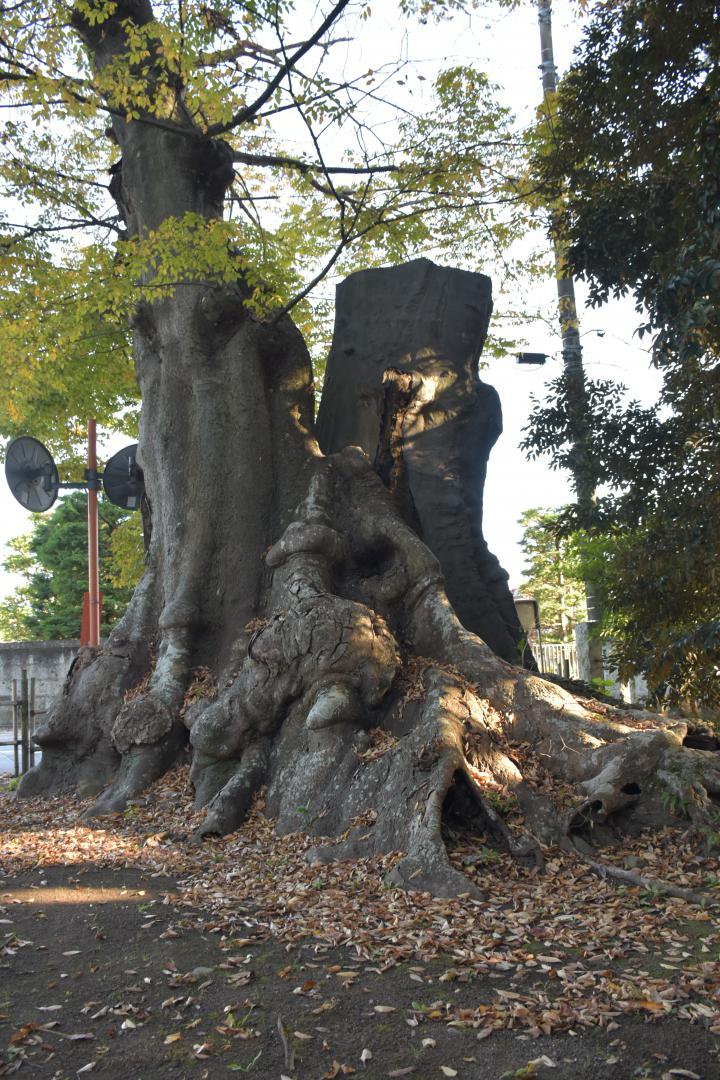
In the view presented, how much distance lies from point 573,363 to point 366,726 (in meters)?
7.11

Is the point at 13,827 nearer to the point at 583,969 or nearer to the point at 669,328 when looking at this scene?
the point at 583,969

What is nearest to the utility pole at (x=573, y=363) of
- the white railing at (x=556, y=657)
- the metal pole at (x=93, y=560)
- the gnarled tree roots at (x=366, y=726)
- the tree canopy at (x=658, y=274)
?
the tree canopy at (x=658, y=274)

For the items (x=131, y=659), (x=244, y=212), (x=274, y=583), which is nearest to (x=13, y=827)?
(x=131, y=659)

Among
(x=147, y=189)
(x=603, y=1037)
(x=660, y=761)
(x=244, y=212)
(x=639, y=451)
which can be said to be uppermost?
(x=244, y=212)

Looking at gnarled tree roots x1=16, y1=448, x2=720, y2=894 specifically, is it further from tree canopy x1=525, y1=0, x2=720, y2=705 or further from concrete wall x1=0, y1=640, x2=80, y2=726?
concrete wall x1=0, y1=640, x2=80, y2=726

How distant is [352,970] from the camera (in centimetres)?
442

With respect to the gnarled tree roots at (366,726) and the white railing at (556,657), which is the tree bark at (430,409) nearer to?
the gnarled tree roots at (366,726)

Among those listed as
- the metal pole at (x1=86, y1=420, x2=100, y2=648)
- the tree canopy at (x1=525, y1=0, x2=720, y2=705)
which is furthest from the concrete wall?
the tree canopy at (x1=525, y1=0, x2=720, y2=705)

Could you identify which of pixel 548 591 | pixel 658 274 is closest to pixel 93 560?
pixel 658 274

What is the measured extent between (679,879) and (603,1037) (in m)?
2.19

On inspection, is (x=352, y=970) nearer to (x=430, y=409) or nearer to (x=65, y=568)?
(x=430, y=409)

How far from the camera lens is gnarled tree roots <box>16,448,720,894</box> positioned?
629cm

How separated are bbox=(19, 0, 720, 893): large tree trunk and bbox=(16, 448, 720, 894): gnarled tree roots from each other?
0.07 feet

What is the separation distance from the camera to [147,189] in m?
10.4
